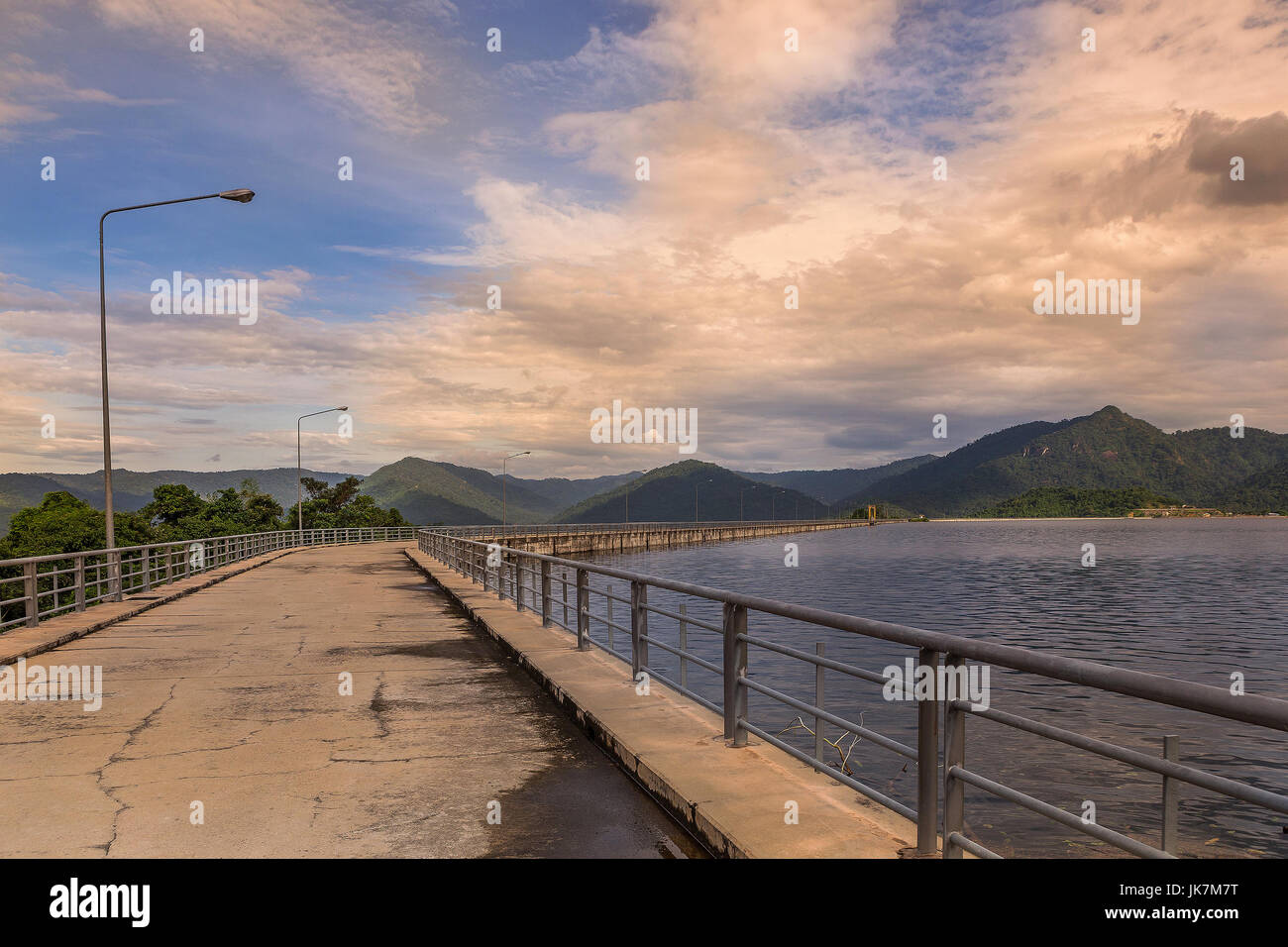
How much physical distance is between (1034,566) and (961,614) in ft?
153

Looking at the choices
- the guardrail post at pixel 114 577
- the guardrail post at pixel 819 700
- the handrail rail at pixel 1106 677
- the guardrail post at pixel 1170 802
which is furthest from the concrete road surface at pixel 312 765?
the guardrail post at pixel 114 577

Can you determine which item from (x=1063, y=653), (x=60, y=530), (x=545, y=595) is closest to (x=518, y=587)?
(x=545, y=595)

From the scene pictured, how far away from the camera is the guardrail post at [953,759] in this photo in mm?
4543

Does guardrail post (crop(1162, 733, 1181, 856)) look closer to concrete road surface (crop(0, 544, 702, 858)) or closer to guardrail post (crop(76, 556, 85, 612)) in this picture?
concrete road surface (crop(0, 544, 702, 858))

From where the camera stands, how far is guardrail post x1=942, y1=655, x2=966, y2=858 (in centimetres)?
454

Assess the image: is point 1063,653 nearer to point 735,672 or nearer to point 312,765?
point 735,672

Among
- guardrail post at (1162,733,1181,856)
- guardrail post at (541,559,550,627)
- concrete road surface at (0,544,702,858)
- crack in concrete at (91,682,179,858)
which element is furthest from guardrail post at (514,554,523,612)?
guardrail post at (1162,733,1181,856)

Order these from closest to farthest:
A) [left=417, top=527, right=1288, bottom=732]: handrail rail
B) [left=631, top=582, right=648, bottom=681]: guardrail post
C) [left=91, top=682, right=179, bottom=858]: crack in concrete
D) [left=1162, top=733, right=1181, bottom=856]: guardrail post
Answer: [left=417, top=527, right=1288, bottom=732]: handrail rail → [left=1162, top=733, right=1181, bottom=856]: guardrail post → [left=91, top=682, right=179, bottom=858]: crack in concrete → [left=631, top=582, right=648, bottom=681]: guardrail post

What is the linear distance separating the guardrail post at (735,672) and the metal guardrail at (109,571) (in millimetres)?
10910

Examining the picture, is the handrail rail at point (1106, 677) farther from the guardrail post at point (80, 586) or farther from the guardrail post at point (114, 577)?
the guardrail post at point (114, 577)

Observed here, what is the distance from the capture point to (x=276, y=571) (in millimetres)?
35531

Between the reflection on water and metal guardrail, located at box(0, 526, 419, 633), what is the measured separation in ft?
43.9
